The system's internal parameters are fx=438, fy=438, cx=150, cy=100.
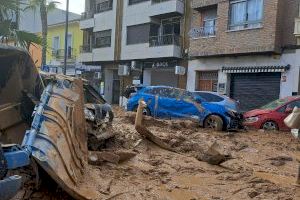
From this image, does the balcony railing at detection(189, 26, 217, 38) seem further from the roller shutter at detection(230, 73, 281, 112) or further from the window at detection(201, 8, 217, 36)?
the roller shutter at detection(230, 73, 281, 112)

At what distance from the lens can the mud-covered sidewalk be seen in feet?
19.3

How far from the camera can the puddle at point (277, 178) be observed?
7.16 metres

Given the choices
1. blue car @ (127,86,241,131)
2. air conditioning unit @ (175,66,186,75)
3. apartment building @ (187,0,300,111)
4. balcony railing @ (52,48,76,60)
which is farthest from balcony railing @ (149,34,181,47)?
balcony railing @ (52,48,76,60)

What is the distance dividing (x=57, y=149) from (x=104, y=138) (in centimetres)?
395

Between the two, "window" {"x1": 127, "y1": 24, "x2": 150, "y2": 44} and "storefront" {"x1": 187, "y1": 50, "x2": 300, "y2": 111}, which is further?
"window" {"x1": 127, "y1": 24, "x2": 150, "y2": 44}

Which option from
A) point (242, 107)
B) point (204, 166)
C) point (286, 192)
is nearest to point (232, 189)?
point (286, 192)

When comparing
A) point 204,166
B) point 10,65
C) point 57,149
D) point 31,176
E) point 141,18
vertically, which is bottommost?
point 204,166

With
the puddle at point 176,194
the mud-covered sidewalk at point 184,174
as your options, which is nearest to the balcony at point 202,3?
the mud-covered sidewalk at point 184,174

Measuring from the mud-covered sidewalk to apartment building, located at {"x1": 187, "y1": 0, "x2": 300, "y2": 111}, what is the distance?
10079mm

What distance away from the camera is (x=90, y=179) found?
5.50m

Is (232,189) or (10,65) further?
(232,189)

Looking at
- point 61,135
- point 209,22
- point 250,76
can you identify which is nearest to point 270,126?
point 250,76

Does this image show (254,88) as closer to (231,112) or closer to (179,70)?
(179,70)

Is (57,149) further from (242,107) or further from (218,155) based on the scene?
(242,107)
